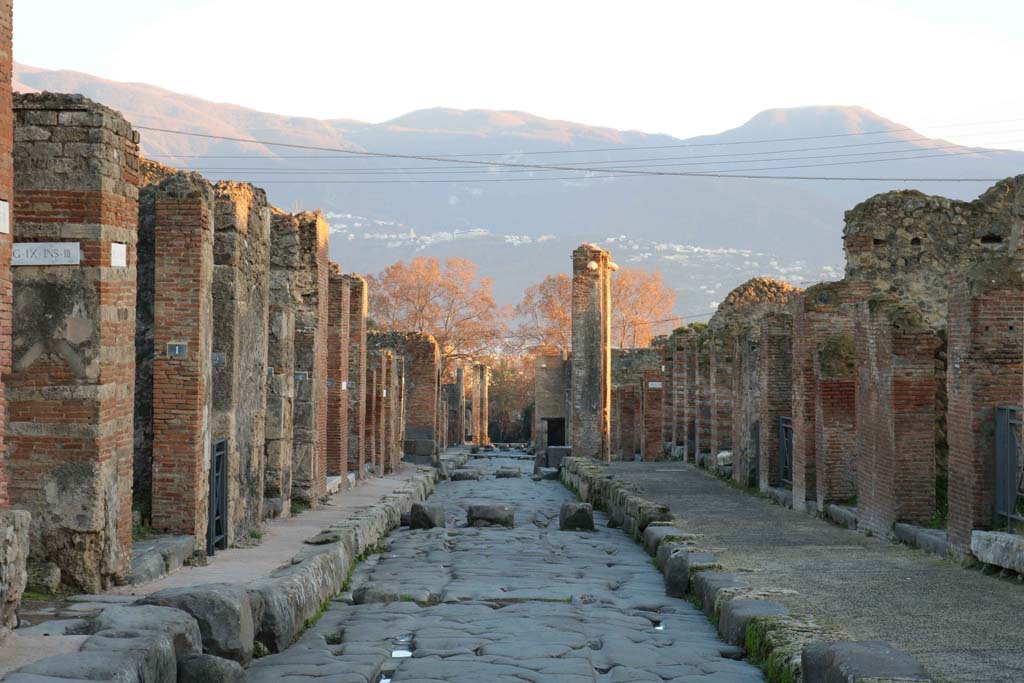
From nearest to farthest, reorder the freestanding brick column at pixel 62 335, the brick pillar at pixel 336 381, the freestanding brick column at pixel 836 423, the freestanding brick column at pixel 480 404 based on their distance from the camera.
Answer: the freestanding brick column at pixel 62 335
the freestanding brick column at pixel 836 423
the brick pillar at pixel 336 381
the freestanding brick column at pixel 480 404

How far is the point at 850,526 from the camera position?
16.3m

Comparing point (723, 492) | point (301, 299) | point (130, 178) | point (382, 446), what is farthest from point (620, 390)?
point (130, 178)

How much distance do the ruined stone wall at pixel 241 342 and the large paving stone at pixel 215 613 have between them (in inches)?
209

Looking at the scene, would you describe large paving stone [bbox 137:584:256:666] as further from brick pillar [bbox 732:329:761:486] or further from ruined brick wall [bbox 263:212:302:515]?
brick pillar [bbox 732:329:761:486]

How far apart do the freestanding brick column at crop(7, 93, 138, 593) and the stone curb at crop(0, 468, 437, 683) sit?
4.97 feet

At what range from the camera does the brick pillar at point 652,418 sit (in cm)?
3884

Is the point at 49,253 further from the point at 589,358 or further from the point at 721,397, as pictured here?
the point at 589,358

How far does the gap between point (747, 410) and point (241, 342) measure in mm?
12476

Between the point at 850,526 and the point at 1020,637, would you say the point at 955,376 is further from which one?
the point at 1020,637

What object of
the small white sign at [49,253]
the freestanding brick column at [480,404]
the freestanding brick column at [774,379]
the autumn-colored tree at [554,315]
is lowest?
the freestanding brick column at [480,404]

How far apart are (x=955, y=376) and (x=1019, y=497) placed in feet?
4.44

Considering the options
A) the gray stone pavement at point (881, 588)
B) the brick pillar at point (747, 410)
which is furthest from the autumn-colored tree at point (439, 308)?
the gray stone pavement at point (881, 588)

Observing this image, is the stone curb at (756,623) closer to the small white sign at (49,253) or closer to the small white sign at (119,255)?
the small white sign at (119,255)

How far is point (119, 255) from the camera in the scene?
10008 mm
